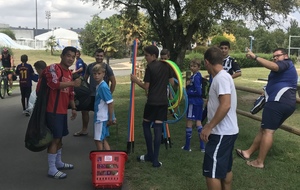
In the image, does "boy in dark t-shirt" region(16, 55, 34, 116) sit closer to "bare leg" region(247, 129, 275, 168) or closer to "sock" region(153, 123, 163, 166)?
"sock" region(153, 123, 163, 166)

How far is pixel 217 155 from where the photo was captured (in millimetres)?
3529

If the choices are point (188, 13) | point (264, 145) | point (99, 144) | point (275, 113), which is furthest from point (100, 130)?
point (188, 13)

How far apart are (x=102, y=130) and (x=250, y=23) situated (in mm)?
8631

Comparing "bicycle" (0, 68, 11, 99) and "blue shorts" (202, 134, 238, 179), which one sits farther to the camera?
"bicycle" (0, 68, 11, 99)

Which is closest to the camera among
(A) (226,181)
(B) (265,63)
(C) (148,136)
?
(A) (226,181)

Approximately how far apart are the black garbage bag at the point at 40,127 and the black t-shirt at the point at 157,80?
55.9 inches

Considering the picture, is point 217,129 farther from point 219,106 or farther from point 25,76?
point 25,76

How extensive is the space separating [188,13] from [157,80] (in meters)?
6.33

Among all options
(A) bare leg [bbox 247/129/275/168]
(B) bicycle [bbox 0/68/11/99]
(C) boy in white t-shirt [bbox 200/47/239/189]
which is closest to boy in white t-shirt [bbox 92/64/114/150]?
(C) boy in white t-shirt [bbox 200/47/239/189]

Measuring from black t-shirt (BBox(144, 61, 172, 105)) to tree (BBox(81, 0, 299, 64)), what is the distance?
5656mm

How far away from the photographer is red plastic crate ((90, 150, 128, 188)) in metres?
4.43

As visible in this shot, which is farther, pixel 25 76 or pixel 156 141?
pixel 25 76

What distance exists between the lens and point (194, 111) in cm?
600

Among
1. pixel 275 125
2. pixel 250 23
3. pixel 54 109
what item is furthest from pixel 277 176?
pixel 250 23
